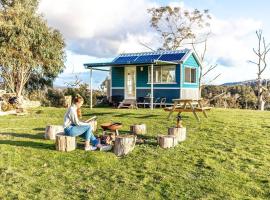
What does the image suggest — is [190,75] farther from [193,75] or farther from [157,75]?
[157,75]

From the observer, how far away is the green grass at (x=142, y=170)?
779cm

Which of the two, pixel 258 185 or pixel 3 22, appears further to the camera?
pixel 3 22

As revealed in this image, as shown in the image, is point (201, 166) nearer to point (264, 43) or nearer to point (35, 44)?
point (35, 44)

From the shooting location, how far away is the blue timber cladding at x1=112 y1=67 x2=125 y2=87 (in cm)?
2674

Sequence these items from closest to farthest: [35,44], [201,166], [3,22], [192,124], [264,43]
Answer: [201,166]
[192,124]
[3,22]
[35,44]
[264,43]

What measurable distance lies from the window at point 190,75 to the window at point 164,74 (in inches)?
41.0

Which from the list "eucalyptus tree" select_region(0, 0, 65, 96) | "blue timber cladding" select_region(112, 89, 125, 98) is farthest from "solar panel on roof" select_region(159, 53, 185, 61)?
"eucalyptus tree" select_region(0, 0, 65, 96)

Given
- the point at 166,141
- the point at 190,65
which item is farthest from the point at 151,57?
the point at 166,141

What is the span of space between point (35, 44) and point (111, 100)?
6.12 metres

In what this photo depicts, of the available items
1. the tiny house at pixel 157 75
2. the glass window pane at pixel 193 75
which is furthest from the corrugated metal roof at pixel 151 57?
the glass window pane at pixel 193 75

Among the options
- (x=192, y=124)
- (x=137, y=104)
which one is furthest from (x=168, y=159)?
(x=137, y=104)

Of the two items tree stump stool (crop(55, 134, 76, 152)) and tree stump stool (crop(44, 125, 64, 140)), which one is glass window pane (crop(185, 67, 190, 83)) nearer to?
tree stump stool (crop(44, 125, 64, 140))

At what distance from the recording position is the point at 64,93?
3222 cm

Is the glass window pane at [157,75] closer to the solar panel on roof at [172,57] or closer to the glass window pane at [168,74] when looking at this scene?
the glass window pane at [168,74]
